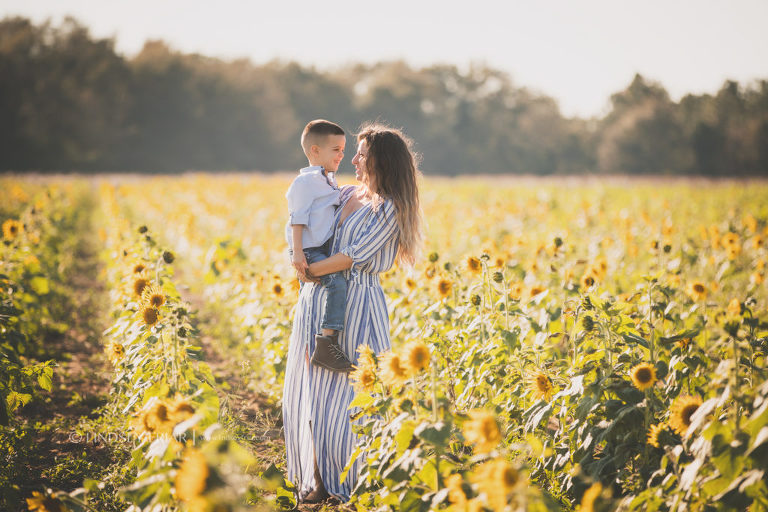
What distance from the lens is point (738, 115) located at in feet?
146

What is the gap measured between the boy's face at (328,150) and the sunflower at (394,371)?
3.72 feet

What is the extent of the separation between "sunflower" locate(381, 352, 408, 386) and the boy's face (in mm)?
1133

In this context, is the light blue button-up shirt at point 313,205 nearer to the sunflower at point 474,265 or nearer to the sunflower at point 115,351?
the sunflower at point 474,265

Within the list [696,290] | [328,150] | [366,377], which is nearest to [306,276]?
[328,150]

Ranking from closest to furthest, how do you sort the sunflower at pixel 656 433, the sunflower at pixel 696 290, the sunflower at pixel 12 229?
the sunflower at pixel 656 433
the sunflower at pixel 696 290
the sunflower at pixel 12 229

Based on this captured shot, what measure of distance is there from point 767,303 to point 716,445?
4.12 m

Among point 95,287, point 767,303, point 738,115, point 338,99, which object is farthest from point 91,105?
point 738,115

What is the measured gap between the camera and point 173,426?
1.93 m

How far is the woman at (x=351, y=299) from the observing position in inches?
106

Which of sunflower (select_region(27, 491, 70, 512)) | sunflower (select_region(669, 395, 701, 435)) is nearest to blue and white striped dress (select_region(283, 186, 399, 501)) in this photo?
sunflower (select_region(27, 491, 70, 512))

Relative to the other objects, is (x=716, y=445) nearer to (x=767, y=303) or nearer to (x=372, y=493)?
(x=372, y=493)

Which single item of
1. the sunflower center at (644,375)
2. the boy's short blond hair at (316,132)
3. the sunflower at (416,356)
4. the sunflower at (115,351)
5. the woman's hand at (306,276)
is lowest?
the sunflower at (115,351)

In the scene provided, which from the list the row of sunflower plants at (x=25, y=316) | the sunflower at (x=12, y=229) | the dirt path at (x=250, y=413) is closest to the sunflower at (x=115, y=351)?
the row of sunflower plants at (x=25, y=316)

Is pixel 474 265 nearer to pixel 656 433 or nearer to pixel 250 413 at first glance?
pixel 656 433
